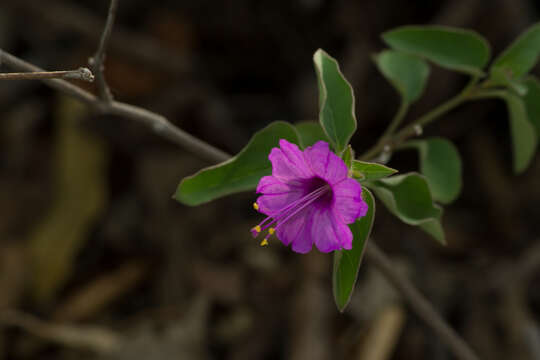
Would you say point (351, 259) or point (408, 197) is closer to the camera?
point (351, 259)

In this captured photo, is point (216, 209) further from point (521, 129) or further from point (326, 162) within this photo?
point (326, 162)

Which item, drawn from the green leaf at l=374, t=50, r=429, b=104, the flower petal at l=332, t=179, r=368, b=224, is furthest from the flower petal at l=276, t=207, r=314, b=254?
the green leaf at l=374, t=50, r=429, b=104

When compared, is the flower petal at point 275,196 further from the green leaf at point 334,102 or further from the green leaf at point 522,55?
the green leaf at point 522,55

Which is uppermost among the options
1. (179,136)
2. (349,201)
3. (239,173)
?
(179,136)

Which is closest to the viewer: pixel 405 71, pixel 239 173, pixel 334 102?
pixel 334 102

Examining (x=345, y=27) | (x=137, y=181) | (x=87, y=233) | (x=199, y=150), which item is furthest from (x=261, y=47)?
(x=199, y=150)

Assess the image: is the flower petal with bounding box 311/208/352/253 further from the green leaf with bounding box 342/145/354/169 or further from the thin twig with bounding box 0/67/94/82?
the thin twig with bounding box 0/67/94/82

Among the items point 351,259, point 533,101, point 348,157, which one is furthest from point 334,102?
point 533,101
